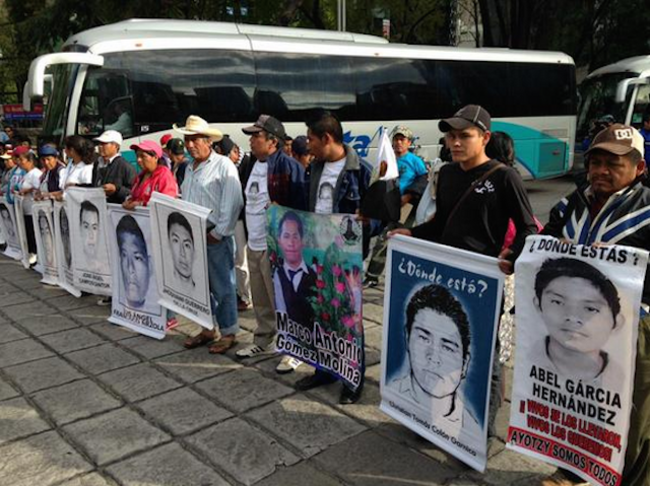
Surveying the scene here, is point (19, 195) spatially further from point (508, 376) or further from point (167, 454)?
point (508, 376)

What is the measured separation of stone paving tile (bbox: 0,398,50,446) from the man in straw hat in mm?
1407

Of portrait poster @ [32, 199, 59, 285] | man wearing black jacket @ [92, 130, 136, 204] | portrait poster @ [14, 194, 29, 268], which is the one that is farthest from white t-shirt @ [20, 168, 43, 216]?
man wearing black jacket @ [92, 130, 136, 204]

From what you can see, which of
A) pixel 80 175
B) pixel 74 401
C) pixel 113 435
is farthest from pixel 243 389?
pixel 80 175

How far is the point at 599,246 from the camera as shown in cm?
244

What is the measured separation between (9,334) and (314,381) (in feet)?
10.5

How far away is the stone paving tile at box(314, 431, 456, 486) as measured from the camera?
3045mm

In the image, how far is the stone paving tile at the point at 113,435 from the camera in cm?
338

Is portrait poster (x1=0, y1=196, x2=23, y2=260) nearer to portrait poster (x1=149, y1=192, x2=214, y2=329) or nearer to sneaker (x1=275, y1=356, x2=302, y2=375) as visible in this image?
portrait poster (x1=149, y1=192, x2=214, y2=329)

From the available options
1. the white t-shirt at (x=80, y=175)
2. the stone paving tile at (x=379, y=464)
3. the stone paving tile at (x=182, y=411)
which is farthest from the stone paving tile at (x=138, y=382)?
the white t-shirt at (x=80, y=175)

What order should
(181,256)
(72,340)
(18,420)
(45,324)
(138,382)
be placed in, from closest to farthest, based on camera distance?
(18,420)
(138,382)
(181,256)
(72,340)
(45,324)

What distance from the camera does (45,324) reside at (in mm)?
5723

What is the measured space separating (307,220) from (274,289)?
2.30 feet

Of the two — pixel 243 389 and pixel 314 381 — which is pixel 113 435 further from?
pixel 314 381

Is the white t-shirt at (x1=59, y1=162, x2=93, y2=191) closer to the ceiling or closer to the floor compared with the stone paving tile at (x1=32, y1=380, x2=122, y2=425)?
closer to the ceiling
